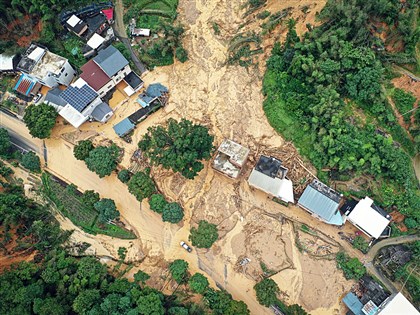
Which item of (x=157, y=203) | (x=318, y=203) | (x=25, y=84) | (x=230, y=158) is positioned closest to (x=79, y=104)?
(x=25, y=84)

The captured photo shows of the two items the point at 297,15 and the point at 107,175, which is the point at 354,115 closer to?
the point at 297,15

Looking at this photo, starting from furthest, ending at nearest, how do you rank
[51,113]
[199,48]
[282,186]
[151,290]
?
[199,48] < [51,113] < [282,186] < [151,290]

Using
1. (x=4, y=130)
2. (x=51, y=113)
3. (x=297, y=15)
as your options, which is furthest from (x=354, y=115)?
(x=4, y=130)

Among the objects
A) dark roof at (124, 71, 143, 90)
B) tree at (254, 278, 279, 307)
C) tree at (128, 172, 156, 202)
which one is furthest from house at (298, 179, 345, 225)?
dark roof at (124, 71, 143, 90)

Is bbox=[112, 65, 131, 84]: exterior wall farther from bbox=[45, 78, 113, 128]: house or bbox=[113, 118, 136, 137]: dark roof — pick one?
bbox=[113, 118, 136, 137]: dark roof

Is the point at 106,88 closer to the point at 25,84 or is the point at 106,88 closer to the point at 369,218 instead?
the point at 25,84

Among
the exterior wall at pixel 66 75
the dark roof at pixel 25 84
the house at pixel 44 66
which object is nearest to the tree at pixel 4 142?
the dark roof at pixel 25 84

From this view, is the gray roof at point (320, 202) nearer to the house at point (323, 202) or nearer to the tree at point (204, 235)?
the house at point (323, 202)
